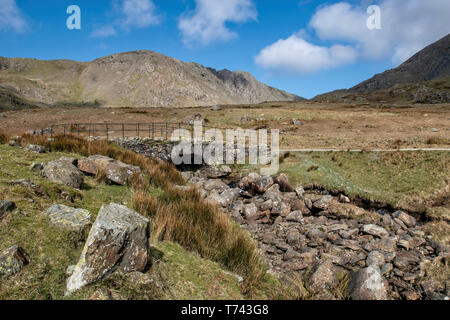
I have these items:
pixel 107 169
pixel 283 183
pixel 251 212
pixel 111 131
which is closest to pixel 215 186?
pixel 283 183

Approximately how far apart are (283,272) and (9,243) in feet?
22.7

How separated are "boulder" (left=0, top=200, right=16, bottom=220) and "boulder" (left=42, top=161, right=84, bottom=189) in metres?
3.16

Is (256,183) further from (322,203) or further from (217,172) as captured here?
(217,172)

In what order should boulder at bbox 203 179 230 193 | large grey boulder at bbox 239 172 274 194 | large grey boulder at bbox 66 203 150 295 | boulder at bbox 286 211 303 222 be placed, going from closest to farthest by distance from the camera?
large grey boulder at bbox 66 203 150 295, boulder at bbox 286 211 303 222, large grey boulder at bbox 239 172 274 194, boulder at bbox 203 179 230 193

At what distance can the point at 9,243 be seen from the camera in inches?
189

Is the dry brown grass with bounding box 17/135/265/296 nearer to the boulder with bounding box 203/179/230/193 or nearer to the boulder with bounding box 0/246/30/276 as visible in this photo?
the boulder with bounding box 0/246/30/276

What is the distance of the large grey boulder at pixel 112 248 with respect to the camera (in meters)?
4.34

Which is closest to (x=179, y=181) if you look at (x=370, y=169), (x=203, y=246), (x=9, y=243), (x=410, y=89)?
(x=203, y=246)

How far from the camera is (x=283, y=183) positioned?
17.8 m

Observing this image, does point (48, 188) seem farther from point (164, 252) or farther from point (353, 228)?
point (353, 228)

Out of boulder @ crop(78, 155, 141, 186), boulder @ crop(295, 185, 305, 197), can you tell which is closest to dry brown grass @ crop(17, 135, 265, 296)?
boulder @ crop(78, 155, 141, 186)

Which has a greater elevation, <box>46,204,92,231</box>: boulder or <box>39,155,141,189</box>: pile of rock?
<box>39,155,141,189</box>: pile of rock

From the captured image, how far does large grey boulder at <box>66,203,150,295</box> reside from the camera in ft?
14.2

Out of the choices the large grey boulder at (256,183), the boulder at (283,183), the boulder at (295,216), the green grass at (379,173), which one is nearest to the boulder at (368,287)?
the boulder at (295,216)
